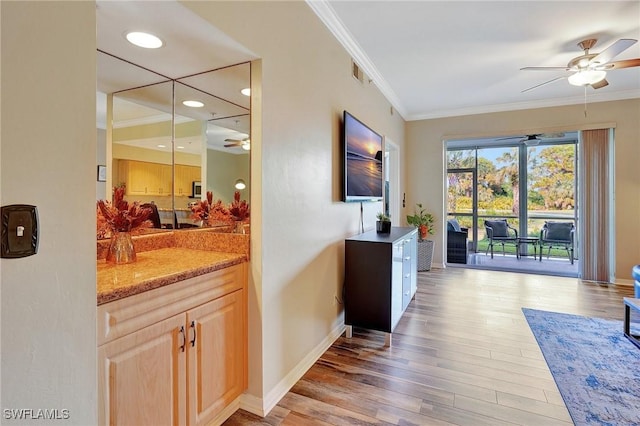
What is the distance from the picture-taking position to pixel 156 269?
58.4 inches

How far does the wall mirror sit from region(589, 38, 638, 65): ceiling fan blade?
3.00 meters

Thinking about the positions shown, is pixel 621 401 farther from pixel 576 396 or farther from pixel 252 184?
pixel 252 184

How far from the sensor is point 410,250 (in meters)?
3.48

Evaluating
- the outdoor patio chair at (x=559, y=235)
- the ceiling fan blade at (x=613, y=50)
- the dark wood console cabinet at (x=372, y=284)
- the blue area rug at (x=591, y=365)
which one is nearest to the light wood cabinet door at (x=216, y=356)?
the dark wood console cabinet at (x=372, y=284)

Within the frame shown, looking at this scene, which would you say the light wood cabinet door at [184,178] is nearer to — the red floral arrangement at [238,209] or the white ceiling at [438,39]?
the red floral arrangement at [238,209]

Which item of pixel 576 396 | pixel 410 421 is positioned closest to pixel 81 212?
pixel 410 421

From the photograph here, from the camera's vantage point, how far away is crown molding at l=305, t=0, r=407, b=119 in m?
2.42

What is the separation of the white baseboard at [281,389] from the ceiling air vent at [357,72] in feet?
8.39

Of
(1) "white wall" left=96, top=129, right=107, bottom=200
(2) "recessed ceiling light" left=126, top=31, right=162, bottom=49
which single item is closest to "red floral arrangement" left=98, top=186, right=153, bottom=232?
(1) "white wall" left=96, top=129, right=107, bottom=200

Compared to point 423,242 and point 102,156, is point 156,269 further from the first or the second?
point 423,242

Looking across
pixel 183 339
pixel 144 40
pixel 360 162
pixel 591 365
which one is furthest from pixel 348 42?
pixel 591 365

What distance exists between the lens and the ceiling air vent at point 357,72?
321 cm

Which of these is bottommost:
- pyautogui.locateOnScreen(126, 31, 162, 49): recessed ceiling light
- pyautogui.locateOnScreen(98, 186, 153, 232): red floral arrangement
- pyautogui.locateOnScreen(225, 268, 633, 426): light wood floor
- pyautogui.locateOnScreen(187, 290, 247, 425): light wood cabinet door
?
pyautogui.locateOnScreen(225, 268, 633, 426): light wood floor

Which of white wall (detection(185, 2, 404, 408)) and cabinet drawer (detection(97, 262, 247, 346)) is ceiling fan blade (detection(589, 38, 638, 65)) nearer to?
white wall (detection(185, 2, 404, 408))
